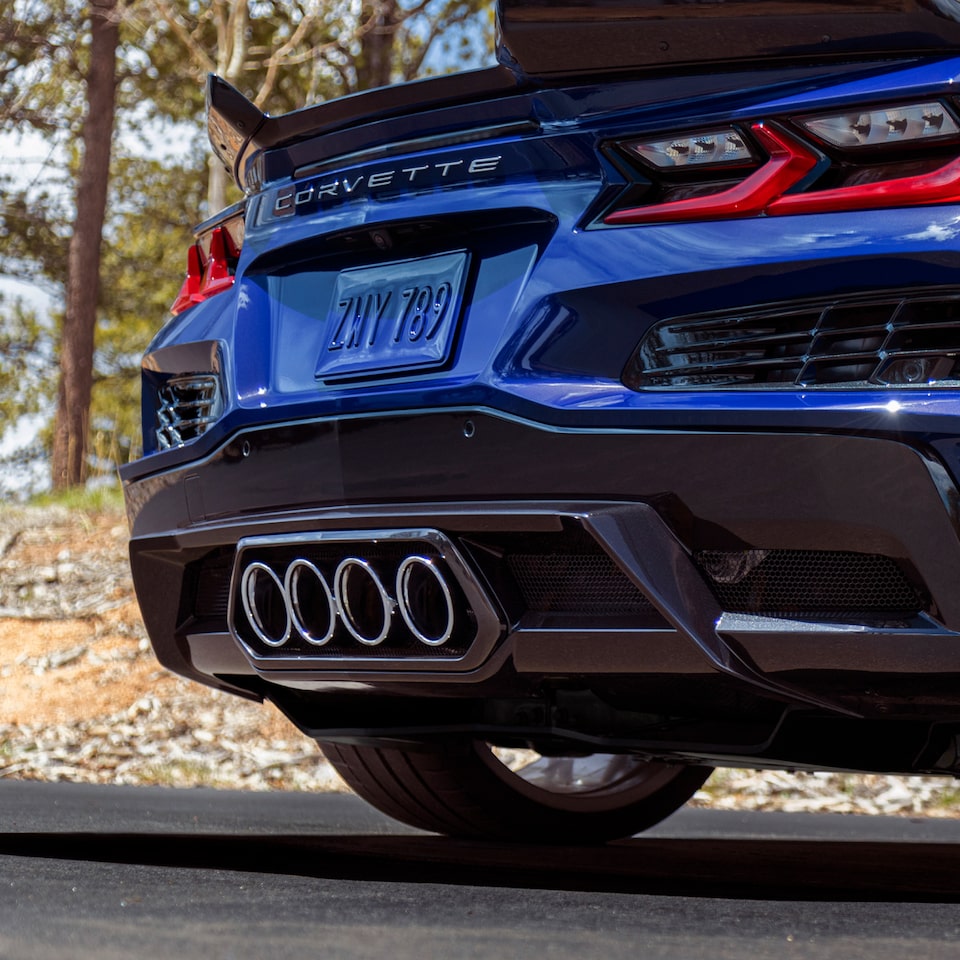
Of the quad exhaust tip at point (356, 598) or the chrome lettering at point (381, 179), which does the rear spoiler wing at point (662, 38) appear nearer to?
the chrome lettering at point (381, 179)

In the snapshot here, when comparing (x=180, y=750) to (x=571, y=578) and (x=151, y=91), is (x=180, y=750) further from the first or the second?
(x=151, y=91)

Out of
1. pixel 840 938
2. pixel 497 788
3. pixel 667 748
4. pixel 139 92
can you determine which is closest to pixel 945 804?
pixel 497 788

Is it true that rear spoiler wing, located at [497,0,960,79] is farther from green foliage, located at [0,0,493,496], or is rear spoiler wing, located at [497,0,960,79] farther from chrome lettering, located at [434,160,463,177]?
green foliage, located at [0,0,493,496]

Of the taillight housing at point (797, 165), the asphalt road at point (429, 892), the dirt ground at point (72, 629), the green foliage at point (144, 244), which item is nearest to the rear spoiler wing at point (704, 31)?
the taillight housing at point (797, 165)

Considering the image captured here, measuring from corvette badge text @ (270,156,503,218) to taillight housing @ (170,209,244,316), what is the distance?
0.60 ft

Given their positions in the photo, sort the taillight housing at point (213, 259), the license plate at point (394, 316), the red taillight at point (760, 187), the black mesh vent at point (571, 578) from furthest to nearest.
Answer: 1. the taillight housing at point (213, 259)
2. the license plate at point (394, 316)
3. the black mesh vent at point (571, 578)
4. the red taillight at point (760, 187)

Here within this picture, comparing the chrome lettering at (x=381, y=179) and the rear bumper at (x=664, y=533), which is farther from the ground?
the chrome lettering at (x=381, y=179)

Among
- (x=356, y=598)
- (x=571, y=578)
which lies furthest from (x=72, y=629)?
(x=571, y=578)

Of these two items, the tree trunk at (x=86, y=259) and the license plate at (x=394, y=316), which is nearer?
the license plate at (x=394, y=316)

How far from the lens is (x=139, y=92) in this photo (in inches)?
792

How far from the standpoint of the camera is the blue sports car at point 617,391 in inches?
86.0

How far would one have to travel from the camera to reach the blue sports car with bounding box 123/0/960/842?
2.18 metres

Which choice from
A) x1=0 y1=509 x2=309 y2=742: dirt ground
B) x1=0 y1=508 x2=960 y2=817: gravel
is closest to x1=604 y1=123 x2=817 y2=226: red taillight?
x1=0 y1=508 x2=960 y2=817: gravel

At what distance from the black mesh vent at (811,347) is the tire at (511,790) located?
1.36m
